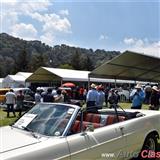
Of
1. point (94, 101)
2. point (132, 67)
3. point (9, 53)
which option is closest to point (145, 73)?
point (132, 67)

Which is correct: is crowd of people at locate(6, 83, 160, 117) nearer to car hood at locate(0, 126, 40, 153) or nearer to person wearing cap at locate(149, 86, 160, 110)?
person wearing cap at locate(149, 86, 160, 110)

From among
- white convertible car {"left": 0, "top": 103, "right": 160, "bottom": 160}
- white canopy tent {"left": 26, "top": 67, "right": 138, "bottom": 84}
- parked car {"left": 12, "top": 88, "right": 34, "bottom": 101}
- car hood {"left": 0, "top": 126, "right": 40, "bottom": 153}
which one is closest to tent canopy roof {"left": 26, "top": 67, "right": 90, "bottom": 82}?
white canopy tent {"left": 26, "top": 67, "right": 138, "bottom": 84}

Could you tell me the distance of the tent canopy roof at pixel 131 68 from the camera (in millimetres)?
15714

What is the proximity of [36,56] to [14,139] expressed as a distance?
80374 millimetres

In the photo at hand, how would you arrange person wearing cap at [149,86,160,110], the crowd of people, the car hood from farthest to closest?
person wearing cap at [149,86,160,110] → the crowd of people → the car hood

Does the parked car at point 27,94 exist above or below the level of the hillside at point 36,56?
below

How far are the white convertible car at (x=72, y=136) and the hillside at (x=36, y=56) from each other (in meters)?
66.9

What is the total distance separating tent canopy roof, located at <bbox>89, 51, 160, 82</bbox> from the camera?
1571 centimetres

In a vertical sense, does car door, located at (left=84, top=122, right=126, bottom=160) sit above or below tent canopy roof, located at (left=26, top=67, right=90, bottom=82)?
below

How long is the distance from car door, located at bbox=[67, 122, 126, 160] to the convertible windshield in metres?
0.29

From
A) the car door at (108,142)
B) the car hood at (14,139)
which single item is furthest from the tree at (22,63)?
the car hood at (14,139)

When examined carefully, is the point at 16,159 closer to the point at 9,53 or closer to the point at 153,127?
the point at 153,127

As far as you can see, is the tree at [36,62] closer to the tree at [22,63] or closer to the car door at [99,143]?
the tree at [22,63]

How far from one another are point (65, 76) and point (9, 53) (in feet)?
327
